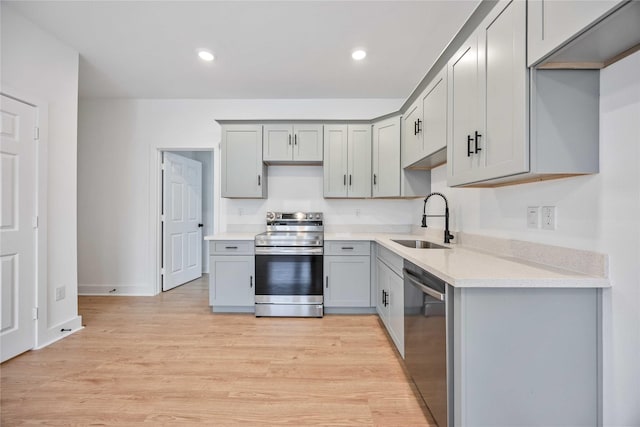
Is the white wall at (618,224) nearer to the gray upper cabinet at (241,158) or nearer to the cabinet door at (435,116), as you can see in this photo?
the cabinet door at (435,116)

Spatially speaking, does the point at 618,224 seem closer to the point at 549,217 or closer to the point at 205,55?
the point at 549,217

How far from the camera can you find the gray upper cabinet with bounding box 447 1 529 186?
1229mm

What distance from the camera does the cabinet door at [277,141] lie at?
3416mm

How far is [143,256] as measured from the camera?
3836mm

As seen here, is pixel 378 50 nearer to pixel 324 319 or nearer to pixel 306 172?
pixel 306 172

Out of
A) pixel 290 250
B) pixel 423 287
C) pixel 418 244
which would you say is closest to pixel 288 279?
pixel 290 250

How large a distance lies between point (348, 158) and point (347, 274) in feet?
4.57

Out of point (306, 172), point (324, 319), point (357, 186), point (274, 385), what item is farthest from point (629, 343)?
point (306, 172)

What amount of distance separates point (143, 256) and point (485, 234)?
4060mm

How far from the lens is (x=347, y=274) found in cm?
313

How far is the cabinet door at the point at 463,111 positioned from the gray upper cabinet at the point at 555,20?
0.41 m

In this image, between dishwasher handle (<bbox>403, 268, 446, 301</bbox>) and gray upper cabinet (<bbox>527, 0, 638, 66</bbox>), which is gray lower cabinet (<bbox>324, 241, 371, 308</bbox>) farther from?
gray upper cabinet (<bbox>527, 0, 638, 66</bbox>)

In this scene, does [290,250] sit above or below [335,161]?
below

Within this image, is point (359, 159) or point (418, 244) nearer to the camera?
point (418, 244)
